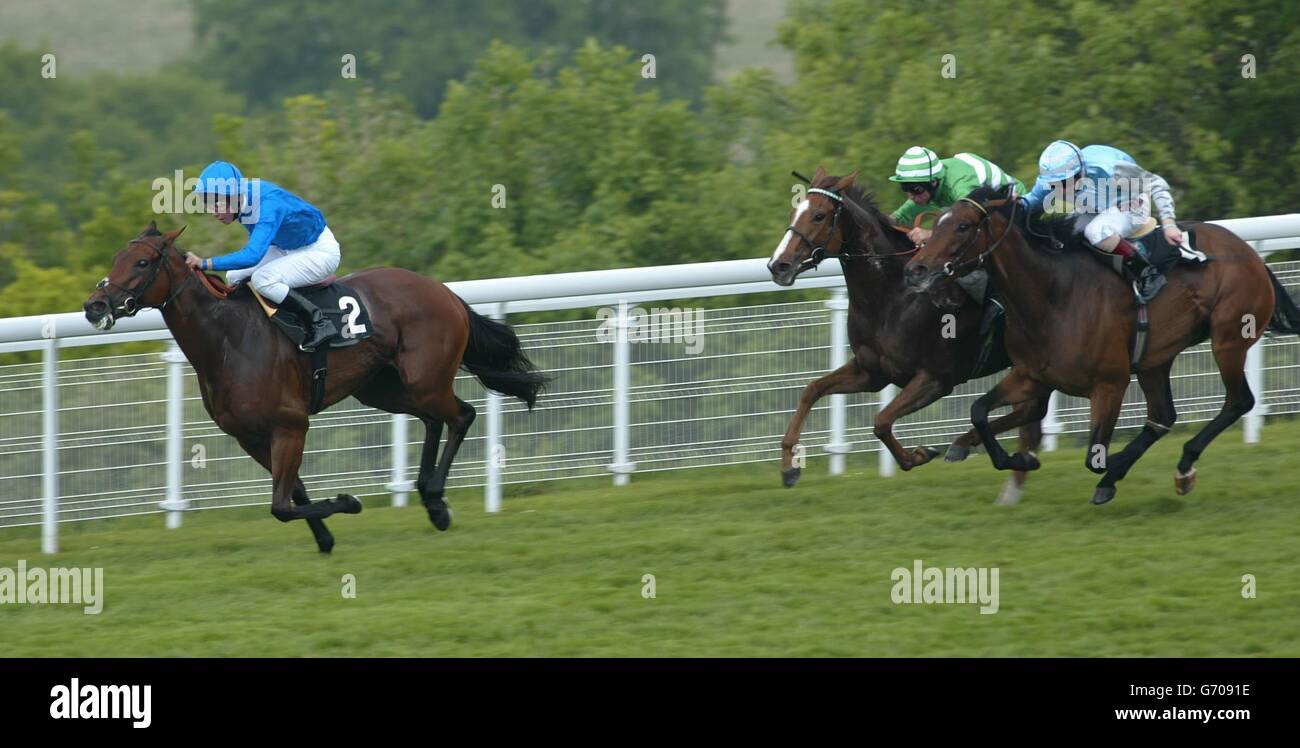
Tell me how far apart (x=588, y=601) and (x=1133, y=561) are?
195cm

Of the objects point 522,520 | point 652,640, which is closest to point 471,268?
point 522,520

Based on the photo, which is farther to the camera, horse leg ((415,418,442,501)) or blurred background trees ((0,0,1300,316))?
blurred background trees ((0,0,1300,316))

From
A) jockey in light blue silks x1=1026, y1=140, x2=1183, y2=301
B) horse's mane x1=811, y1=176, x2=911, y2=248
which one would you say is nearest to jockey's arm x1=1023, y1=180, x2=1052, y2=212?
jockey in light blue silks x1=1026, y1=140, x2=1183, y2=301

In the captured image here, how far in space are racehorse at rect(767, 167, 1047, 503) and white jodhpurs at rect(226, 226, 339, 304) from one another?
1.78 metres

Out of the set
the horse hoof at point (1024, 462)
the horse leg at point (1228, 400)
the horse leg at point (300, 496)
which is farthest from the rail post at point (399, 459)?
the horse leg at point (1228, 400)

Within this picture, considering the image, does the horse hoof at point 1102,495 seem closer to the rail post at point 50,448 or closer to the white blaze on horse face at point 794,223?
the white blaze on horse face at point 794,223

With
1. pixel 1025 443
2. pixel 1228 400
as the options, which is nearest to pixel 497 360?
pixel 1025 443

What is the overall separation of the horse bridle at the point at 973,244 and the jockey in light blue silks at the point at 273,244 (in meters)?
2.41

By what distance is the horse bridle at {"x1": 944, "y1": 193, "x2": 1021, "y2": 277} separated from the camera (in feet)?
23.4

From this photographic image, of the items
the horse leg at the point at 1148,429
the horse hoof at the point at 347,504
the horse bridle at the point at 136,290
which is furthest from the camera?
the horse leg at the point at 1148,429

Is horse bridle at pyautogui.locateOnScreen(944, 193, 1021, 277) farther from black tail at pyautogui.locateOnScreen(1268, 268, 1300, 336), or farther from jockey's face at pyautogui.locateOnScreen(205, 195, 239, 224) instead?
jockey's face at pyautogui.locateOnScreen(205, 195, 239, 224)

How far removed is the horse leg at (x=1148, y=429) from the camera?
7512 millimetres
